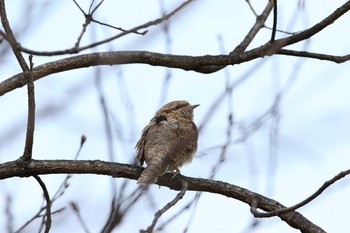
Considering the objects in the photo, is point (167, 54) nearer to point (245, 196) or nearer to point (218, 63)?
point (218, 63)

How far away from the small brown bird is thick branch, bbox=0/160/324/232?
0.95ft

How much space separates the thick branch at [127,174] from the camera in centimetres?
555

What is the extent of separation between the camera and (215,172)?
15.3ft

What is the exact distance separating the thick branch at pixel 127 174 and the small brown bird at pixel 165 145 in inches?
11.3

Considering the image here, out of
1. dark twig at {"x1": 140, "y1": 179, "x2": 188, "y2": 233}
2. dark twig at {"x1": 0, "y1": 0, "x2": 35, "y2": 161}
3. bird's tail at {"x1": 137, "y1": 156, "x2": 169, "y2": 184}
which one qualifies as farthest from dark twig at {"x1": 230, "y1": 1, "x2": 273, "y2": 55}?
dark twig at {"x1": 0, "y1": 0, "x2": 35, "y2": 161}

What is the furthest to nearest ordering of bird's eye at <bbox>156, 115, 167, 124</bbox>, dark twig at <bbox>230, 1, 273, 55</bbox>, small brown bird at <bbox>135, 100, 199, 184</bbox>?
bird's eye at <bbox>156, 115, 167, 124</bbox>
dark twig at <bbox>230, 1, 273, 55</bbox>
small brown bird at <bbox>135, 100, 199, 184</bbox>

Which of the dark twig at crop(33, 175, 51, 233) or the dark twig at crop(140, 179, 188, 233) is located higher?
the dark twig at crop(33, 175, 51, 233)

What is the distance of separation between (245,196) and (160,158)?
1.09m

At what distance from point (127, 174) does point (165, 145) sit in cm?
98

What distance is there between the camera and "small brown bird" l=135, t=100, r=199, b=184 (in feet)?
20.6

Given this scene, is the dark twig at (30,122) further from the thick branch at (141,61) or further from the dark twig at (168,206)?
the dark twig at (168,206)

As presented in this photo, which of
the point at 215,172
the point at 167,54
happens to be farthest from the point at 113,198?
the point at 167,54

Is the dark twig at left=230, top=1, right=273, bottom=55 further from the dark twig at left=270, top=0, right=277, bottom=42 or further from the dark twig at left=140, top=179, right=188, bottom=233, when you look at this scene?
the dark twig at left=140, top=179, right=188, bottom=233

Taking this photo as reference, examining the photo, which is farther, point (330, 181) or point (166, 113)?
point (166, 113)
